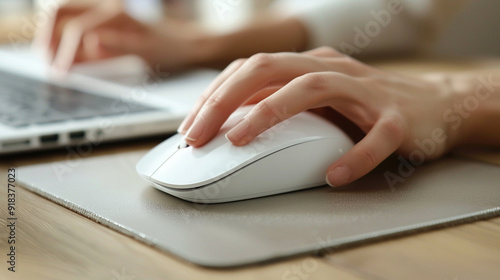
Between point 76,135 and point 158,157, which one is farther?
point 76,135

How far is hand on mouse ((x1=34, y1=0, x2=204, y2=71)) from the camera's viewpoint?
1.12 meters

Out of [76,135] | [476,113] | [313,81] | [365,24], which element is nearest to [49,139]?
[76,135]

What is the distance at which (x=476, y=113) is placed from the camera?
67cm

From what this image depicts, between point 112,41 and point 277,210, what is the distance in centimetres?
72

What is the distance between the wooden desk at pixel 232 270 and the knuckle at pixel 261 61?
19cm

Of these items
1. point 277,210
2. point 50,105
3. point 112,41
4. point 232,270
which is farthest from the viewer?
point 112,41

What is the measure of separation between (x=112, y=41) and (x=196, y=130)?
25.4 inches

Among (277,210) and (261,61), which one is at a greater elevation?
(261,61)

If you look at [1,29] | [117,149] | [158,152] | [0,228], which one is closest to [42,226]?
[0,228]

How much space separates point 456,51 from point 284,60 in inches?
52.5

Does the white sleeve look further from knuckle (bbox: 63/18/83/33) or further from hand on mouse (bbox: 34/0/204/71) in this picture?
knuckle (bbox: 63/18/83/33)

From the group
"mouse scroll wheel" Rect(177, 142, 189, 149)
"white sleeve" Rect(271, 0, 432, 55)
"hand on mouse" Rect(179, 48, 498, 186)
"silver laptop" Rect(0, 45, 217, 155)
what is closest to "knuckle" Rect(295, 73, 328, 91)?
"hand on mouse" Rect(179, 48, 498, 186)

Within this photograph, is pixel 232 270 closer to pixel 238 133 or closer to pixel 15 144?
pixel 238 133

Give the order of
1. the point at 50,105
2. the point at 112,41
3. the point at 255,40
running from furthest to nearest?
1. the point at 255,40
2. the point at 112,41
3. the point at 50,105
